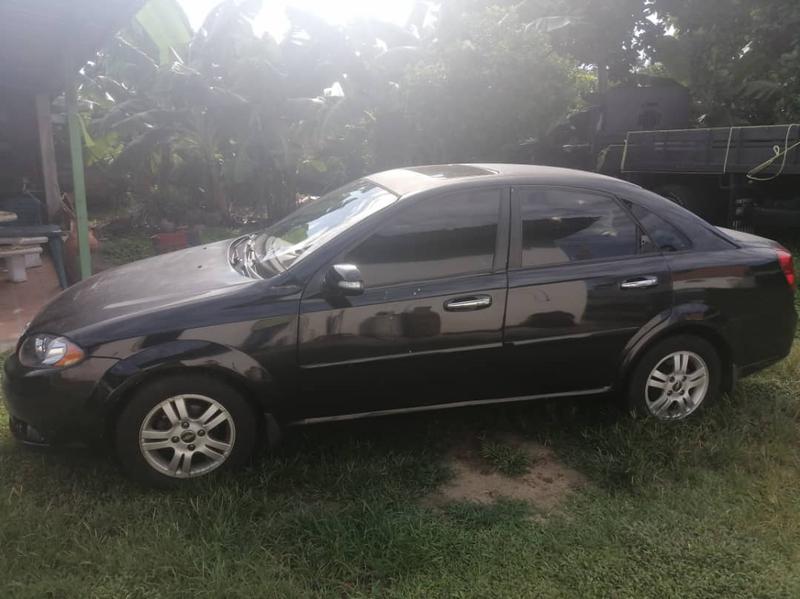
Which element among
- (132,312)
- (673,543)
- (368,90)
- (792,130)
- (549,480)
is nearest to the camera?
(673,543)

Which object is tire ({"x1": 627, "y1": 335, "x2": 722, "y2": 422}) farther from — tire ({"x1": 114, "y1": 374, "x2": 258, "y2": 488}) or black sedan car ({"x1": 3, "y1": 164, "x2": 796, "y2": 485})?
tire ({"x1": 114, "y1": 374, "x2": 258, "y2": 488})

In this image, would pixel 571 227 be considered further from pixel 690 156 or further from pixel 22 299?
pixel 690 156

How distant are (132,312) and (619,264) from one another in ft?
8.23

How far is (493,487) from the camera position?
343 centimetres

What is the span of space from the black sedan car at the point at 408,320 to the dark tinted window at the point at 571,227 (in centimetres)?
1

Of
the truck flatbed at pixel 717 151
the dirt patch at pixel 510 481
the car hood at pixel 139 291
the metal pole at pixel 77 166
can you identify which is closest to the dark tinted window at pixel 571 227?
the dirt patch at pixel 510 481

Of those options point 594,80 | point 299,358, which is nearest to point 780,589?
point 299,358

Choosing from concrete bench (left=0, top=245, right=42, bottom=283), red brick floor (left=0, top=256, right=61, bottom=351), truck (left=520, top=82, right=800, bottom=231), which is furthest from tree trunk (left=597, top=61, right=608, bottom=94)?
concrete bench (left=0, top=245, right=42, bottom=283)

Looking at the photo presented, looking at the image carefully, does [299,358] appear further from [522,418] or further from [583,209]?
[583,209]

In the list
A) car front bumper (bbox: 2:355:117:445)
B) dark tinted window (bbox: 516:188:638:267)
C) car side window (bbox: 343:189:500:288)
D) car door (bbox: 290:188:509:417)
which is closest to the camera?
car front bumper (bbox: 2:355:117:445)

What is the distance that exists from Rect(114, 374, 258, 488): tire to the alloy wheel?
2215mm

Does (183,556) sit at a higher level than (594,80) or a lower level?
lower

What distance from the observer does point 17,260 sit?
309 inches

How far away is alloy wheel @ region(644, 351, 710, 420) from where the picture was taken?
3914 mm
